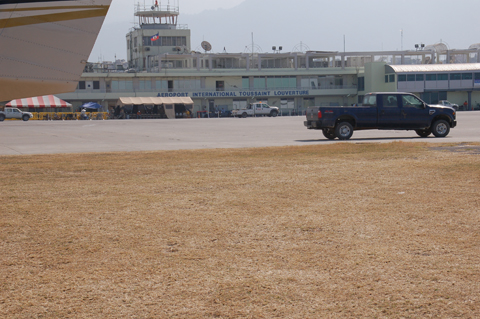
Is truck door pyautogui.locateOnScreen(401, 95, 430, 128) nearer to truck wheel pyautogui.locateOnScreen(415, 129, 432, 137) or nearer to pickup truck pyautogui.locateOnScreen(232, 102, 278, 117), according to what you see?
truck wheel pyautogui.locateOnScreen(415, 129, 432, 137)

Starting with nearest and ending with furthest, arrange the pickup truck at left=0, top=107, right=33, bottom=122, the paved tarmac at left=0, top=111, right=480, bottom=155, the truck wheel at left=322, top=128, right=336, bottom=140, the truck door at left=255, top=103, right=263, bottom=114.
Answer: the paved tarmac at left=0, top=111, right=480, bottom=155, the truck wheel at left=322, top=128, right=336, bottom=140, the pickup truck at left=0, top=107, right=33, bottom=122, the truck door at left=255, top=103, right=263, bottom=114

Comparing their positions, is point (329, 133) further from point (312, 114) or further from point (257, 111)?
point (257, 111)

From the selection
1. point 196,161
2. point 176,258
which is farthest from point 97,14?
point 196,161

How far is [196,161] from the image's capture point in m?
13.4

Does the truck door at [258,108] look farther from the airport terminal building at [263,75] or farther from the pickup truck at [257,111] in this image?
the airport terminal building at [263,75]

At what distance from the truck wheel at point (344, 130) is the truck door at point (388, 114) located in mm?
1197

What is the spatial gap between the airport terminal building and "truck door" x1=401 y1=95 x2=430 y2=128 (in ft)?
221

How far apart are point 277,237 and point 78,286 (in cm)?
232

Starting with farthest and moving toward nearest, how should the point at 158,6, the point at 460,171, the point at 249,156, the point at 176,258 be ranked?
the point at 158,6, the point at 249,156, the point at 460,171, the point at 176,258

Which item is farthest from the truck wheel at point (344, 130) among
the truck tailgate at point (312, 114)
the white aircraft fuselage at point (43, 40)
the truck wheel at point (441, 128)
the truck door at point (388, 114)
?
the white aircraft fuselage at point (43, 40)

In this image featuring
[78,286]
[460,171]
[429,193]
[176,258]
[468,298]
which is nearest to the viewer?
[468,298]

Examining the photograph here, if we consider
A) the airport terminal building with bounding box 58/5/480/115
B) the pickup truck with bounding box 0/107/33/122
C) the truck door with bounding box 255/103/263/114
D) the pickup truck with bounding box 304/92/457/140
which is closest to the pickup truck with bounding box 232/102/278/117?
the truck door with bounding box 255/103/263/114

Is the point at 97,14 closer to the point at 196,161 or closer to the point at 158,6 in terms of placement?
the point at 196,161

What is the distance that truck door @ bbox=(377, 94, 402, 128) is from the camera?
20.9 m
